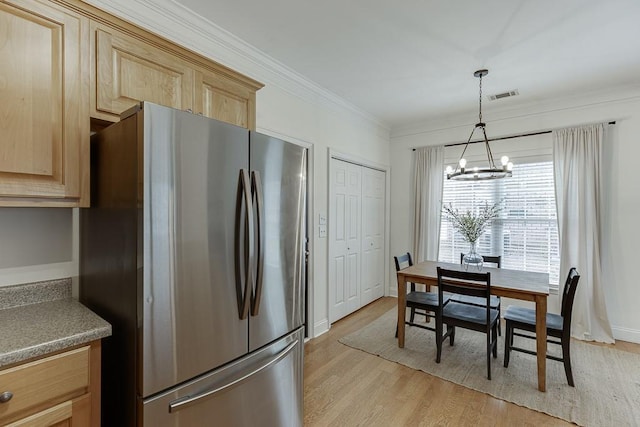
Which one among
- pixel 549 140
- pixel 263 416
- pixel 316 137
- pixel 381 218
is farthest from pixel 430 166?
pixel 263 416

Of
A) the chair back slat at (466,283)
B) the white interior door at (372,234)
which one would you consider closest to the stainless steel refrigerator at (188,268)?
the chair back slat at (466,283)

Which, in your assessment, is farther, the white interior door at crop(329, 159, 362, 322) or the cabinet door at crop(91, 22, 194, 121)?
the white interior door at crop(329, 159, 362, 322)

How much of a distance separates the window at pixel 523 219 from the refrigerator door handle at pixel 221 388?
3.50 meters

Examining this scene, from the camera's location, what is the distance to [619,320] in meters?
3.36

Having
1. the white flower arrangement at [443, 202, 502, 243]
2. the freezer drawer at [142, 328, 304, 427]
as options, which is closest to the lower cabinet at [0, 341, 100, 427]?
the freezer drawer at [142, 328, 304, 427]

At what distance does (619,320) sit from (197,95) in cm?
464

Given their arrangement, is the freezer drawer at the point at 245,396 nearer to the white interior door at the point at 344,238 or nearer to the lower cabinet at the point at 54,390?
the lower cabinet at the point at 54,390

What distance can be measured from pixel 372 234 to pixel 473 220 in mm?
1582

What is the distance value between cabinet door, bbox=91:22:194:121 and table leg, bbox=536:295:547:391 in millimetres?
2882

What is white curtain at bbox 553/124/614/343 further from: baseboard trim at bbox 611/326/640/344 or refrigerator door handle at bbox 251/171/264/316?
refrigerator door handle at bbox 251/171/264/316

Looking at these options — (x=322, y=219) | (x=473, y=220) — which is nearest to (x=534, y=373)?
(x=473, y=220)

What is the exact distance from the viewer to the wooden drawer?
1019mm

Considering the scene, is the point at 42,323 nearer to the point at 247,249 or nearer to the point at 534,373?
the point at 247,249

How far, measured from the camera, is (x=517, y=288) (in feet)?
8.42
